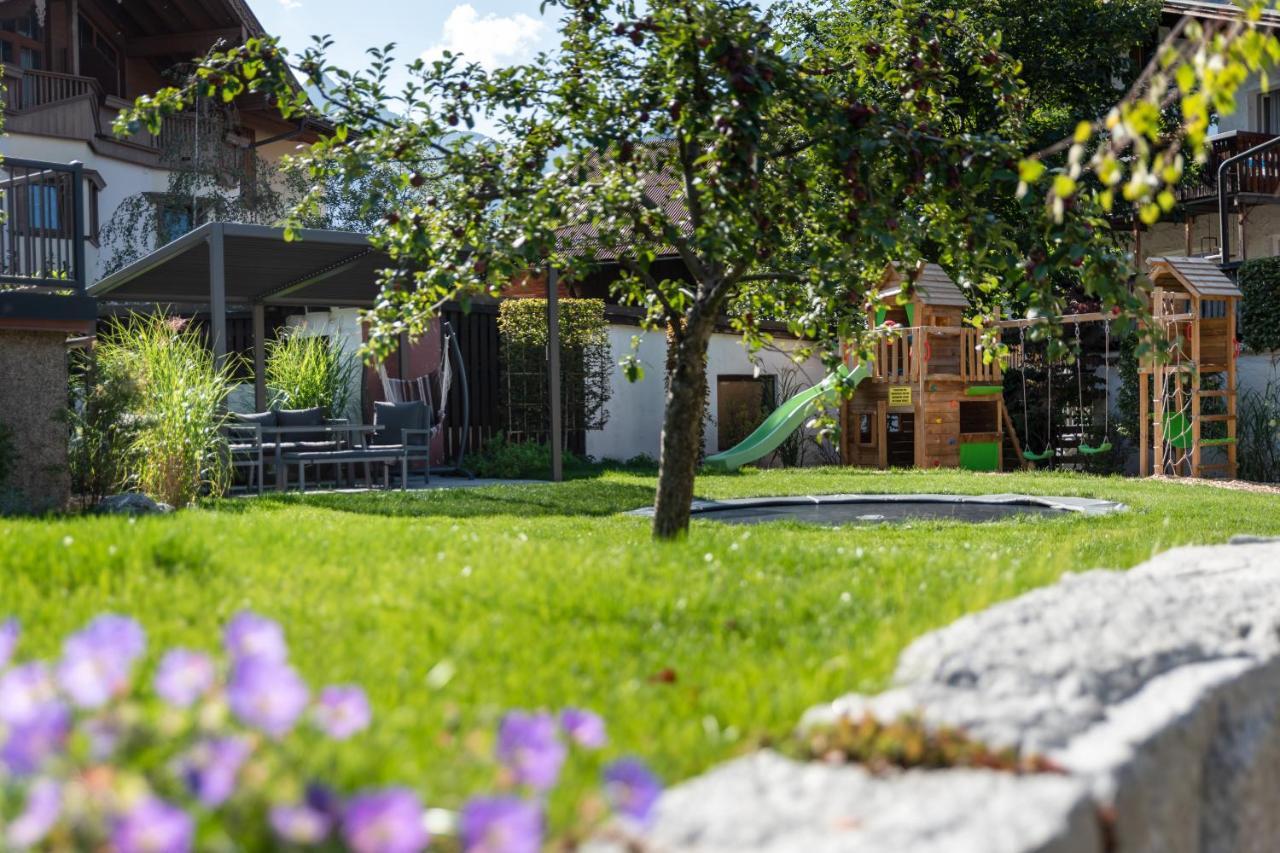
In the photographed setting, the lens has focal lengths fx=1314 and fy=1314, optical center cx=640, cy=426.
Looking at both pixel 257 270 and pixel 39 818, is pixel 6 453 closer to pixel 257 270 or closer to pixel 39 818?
pixel 257 270

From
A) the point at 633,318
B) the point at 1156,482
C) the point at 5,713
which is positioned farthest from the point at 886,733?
the point at 633,318

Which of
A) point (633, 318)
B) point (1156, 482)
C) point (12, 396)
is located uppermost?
point (633, 318)

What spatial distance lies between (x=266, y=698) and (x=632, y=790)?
44 cm

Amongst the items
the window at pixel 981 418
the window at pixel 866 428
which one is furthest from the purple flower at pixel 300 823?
the window at pixel 981 418

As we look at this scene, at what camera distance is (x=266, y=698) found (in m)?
1.50

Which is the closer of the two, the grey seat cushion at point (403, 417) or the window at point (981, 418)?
the grey seat cushion at point (403, 417)

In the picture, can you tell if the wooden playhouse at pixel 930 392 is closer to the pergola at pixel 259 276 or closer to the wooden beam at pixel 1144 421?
the wooden beam at pixel 1144 421

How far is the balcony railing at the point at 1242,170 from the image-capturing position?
74.9 feet

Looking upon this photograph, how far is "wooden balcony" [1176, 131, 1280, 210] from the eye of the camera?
22.8 m

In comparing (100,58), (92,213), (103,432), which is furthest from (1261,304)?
(100,58)

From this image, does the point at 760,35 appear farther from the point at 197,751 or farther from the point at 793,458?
the point at 793,458

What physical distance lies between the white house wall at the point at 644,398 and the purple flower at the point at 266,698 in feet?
51.6

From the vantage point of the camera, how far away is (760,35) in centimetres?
568

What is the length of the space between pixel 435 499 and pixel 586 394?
6.71 metres
